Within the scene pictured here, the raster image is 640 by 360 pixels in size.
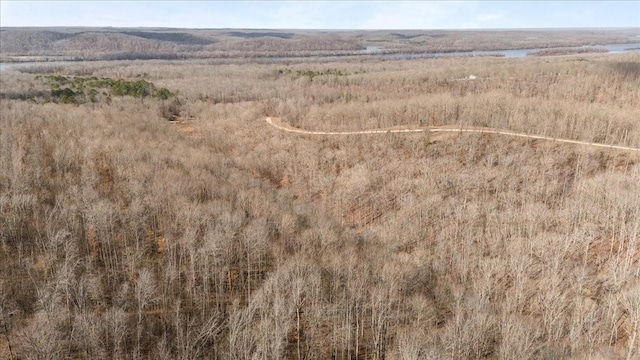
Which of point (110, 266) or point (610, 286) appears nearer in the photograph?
point (610, 286)

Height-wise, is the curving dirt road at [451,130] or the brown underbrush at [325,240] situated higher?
the curving dirt road at [451,130]

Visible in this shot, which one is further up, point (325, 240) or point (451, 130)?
point (451, 130)

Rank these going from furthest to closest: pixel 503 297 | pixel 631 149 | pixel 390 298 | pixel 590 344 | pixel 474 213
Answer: pixel 631 149
pixel 474 213
pixel 503 297
pixel 390 298
pixel 590 344

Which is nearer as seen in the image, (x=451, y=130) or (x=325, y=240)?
(x=325, y=240)

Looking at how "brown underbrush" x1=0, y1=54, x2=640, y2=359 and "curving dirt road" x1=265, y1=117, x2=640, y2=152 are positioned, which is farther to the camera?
"curving dirt road" x1=265, y1=117, x2=640, y2=152

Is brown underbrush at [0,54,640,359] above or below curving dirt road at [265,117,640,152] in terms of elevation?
below

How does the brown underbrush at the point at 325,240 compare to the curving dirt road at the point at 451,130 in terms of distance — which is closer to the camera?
the brown underbrush at the point at 325,240

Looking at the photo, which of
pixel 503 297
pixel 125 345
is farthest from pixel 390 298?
pixel 125 345

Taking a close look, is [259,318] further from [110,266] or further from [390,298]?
[110,266]
